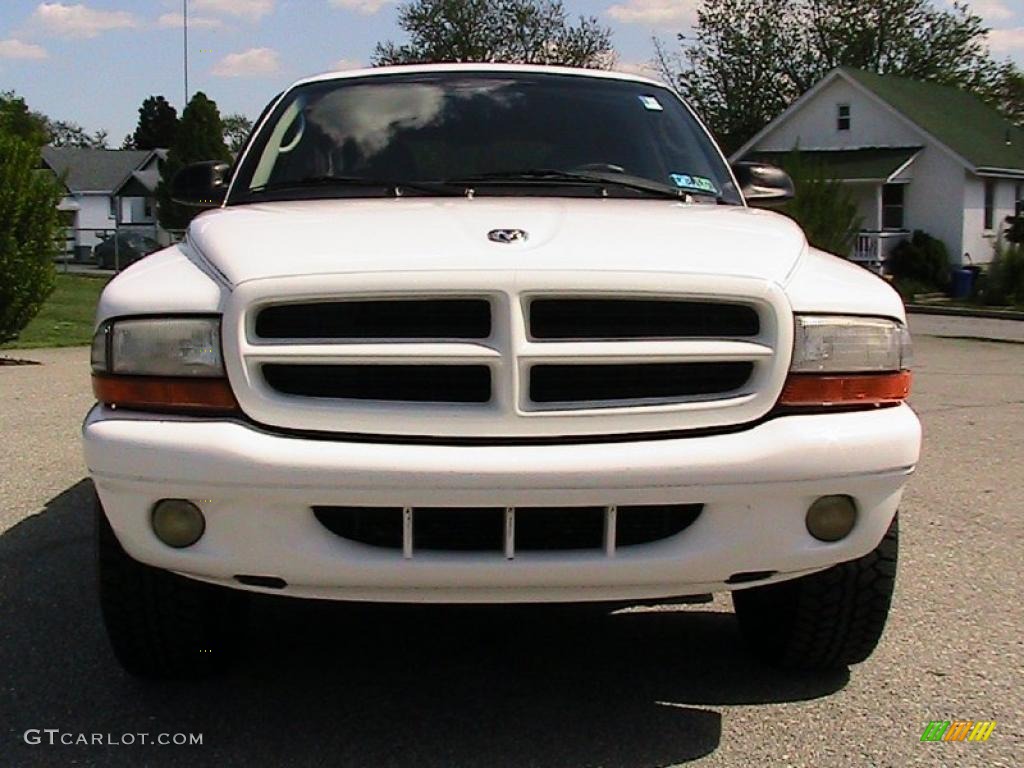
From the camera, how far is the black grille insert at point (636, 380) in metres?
3.00

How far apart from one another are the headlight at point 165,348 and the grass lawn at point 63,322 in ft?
24.0

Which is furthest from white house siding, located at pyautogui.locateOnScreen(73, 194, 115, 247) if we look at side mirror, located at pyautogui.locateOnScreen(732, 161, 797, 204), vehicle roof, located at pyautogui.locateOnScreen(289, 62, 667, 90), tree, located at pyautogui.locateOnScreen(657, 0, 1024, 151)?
side mirror, located at pyautogui.locateOnScreen(732, 161, 797, 204)

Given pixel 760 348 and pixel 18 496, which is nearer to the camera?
pixel 760 348

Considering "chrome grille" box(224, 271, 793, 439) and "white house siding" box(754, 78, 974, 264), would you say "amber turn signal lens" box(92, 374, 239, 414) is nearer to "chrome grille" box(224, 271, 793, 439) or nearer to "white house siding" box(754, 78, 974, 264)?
"chrome grille" box(224, 271, 793, 439)

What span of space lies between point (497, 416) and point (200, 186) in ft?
7.18

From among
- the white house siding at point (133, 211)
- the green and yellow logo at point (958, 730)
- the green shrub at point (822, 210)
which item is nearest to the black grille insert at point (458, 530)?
the green and yellow logo at point (958, 730)

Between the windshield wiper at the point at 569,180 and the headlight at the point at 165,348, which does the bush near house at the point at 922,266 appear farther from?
the headlight at the point at 165,348

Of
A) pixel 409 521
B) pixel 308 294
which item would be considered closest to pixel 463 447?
pixel 409 521

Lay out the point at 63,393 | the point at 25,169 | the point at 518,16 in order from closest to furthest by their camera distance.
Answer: the point at 63,393 → the point at 25,169 → the point at 518,16

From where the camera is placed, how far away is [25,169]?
508 inches

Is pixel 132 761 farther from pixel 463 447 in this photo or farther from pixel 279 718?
pixel 463 447

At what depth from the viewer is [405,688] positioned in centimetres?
362

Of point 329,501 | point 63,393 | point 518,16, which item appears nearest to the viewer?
point 329,501

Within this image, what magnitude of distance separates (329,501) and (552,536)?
522 millimetres
